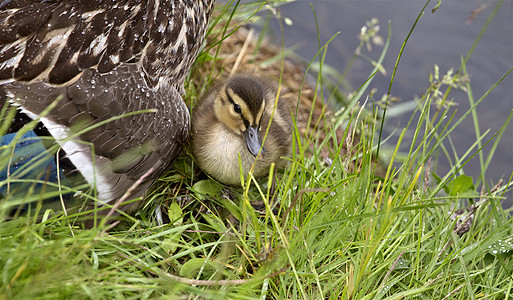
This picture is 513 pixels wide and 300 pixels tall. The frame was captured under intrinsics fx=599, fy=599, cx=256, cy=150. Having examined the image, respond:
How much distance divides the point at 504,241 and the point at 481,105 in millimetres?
1978

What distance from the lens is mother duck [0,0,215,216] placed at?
7.05 ft

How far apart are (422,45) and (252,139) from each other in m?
2.40

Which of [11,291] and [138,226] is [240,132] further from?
[11,291]

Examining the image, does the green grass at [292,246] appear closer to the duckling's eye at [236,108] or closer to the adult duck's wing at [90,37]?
the duckling's eye at [236,108]

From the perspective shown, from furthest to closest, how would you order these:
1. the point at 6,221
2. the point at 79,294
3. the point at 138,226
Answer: the point at 138,226
the point at 6,221
the point at 79,294

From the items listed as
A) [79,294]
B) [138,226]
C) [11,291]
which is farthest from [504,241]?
[11,291]

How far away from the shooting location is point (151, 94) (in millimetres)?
2346

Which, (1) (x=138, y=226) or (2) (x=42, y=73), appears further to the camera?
(1) (x=138, y=226)

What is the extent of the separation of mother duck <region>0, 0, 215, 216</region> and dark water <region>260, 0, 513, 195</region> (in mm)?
2070

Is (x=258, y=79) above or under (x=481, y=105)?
above

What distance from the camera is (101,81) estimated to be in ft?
7.30

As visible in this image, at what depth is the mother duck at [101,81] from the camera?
215cm

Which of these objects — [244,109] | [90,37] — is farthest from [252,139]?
[90,37]

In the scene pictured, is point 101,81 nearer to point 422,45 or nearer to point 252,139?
point 252,139
